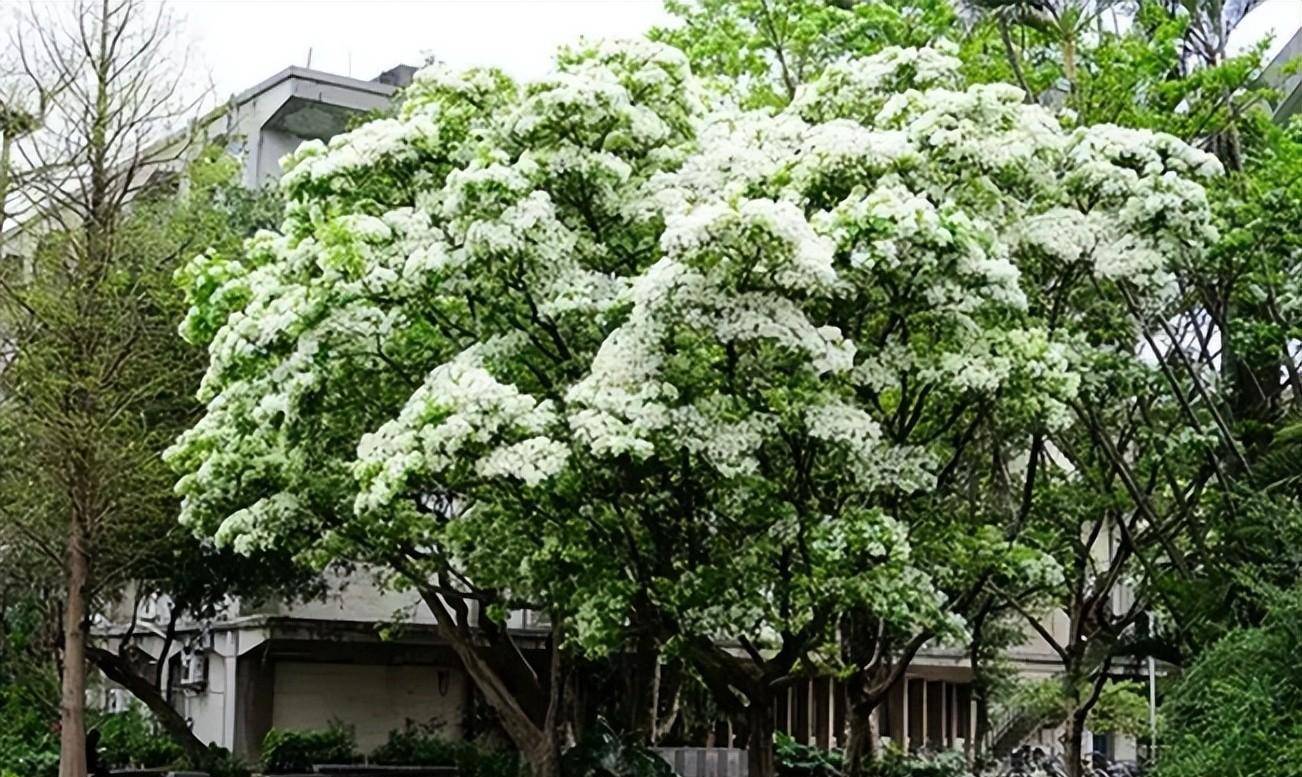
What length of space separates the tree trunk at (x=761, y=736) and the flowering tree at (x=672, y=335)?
0.03m

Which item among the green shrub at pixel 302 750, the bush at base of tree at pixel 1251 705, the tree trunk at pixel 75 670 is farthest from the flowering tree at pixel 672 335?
Answer: the green shrub at pixel 302 750

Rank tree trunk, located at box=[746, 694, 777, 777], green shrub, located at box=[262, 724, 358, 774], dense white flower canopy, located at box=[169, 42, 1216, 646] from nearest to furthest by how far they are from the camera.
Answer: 1. dense white flower canopy, located at box=[169, 42, 1216, 646]
2. tree trunk, located at box=[746, 694, 777, 777]
3. green shrub, located at box=[262, 724, 358, 774]

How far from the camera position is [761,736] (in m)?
15.1

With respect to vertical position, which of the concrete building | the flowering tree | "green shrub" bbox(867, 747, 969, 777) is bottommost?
"green shrub" bbox(867, 747, 969, 777)

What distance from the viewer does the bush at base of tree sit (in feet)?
37.6

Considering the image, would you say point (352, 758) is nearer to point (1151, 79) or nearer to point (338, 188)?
point (338, 188)

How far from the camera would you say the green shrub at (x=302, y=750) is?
74.8ft

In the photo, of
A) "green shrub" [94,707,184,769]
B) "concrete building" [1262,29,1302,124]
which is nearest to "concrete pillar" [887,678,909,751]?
"green shrub" [94,707,184,769]

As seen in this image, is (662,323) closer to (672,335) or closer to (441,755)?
(672,335)

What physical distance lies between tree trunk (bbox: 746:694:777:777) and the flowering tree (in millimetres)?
30

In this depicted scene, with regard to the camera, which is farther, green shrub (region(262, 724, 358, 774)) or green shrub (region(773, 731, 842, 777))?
green shrub (region(773, 731, 842, 777))

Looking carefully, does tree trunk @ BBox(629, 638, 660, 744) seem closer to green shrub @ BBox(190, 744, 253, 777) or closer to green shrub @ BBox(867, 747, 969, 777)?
green shrub @ BBox(867, 747, 969, 777)

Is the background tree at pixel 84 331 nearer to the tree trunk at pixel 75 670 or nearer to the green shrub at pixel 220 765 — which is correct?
the tree trunk at pixel 75 670

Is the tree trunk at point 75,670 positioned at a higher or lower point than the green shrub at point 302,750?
higher
